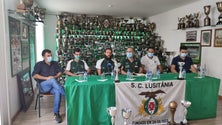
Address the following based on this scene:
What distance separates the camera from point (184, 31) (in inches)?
226

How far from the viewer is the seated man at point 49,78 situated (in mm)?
3242

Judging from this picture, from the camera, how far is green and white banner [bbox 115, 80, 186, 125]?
277 cm

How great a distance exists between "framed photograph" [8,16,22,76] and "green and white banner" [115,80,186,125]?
1.98m

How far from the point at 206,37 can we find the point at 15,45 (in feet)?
14.9

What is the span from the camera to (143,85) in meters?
2.79

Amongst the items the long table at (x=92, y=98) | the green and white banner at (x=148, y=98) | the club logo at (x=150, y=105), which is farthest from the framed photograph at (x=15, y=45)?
the club logo at (x=150, y=105)

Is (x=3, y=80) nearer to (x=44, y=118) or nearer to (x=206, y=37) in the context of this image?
(x=44, y=118)

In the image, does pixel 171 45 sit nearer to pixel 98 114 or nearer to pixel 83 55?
pixel 83 55

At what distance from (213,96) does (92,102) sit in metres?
2.10

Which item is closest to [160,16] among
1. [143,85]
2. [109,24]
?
[109,24]

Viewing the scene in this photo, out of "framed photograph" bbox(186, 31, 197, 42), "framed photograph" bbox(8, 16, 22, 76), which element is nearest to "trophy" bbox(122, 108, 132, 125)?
"framed photograph" bbox(8, 16, 22, 76)

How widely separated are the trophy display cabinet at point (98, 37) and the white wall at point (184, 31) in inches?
18.8

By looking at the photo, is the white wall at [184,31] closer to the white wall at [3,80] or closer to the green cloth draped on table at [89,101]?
the green cloth draped on table at [89,101]

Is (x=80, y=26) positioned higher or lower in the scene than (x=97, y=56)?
higher
